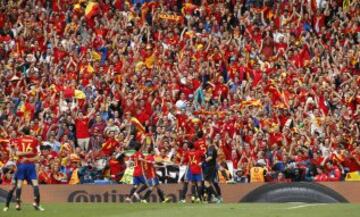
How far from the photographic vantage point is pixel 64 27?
37406 mm

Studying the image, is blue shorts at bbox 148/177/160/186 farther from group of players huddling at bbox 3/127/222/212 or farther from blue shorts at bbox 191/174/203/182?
blue shorts at bbox 191/174/203/182

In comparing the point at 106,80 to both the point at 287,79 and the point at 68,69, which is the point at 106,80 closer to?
the point at 68,69

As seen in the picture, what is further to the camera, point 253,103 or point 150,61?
point 150,61

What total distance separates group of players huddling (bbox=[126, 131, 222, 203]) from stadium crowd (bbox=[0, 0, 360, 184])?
1235mm

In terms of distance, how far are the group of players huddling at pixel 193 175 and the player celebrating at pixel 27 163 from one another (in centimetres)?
405

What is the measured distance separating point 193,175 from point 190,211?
5.04 meters

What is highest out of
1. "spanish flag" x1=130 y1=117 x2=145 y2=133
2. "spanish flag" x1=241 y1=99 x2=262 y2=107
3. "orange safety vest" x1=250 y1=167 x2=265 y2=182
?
"spanish flag" x1=241 y1=99 x2=262 y2=107

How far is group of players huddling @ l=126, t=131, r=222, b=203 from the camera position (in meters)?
28.2

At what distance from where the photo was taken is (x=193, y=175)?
28250mm

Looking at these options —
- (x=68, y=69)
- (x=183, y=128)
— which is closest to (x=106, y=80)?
(x=68, y=69)

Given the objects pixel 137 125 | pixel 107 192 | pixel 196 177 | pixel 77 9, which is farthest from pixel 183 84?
pixel 196 177

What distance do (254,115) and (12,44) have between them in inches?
371

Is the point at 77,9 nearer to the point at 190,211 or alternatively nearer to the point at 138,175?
the point at 138,175

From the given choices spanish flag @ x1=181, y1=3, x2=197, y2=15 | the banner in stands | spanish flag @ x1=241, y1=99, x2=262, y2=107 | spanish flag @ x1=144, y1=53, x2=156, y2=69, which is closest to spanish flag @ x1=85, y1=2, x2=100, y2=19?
spanish flag @ x1=181, y1=3, x2=197, y2=15
